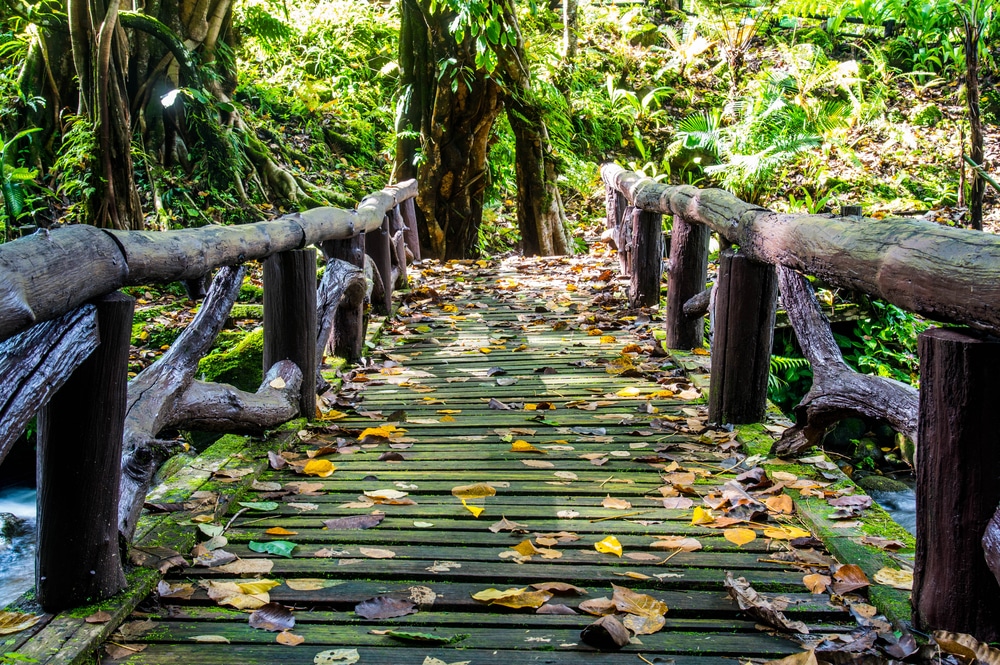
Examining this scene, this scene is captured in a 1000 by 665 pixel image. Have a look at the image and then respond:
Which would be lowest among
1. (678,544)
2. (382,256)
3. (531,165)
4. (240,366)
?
(240,366)

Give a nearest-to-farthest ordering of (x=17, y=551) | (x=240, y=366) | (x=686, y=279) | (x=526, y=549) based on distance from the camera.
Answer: (x=526, y=549), (x=17, y=551), (x=686, y=279), (x=240, y=366)

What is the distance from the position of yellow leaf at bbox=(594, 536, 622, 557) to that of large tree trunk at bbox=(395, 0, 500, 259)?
21.7ft

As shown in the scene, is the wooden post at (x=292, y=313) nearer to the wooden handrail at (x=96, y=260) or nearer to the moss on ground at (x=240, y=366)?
the wooden handrail at (x=96, y=260)

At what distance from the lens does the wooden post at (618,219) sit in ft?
25.0

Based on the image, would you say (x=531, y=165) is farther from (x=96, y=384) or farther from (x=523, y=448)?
(x=96, y=384)

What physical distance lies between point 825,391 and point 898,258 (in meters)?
1.00

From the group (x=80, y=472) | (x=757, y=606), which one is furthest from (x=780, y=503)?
(x=80, y=472)

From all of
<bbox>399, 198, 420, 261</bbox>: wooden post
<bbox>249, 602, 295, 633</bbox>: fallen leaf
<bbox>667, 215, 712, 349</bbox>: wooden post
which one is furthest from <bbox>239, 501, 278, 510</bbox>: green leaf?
<bbox>399, 198, 420, 261</bbox>: wooden post

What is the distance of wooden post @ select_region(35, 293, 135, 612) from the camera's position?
6.70 feet

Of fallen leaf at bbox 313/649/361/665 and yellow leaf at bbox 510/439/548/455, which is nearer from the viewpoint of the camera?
fallen leaf at bbox 313/649/361/665

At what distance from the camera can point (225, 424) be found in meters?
3.09

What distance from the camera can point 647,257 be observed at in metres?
6.21

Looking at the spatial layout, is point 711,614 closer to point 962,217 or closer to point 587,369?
point 587,369

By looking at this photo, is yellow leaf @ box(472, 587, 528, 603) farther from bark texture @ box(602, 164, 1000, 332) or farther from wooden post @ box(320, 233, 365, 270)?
wooden post @ box(320, 233, 365, 270)
